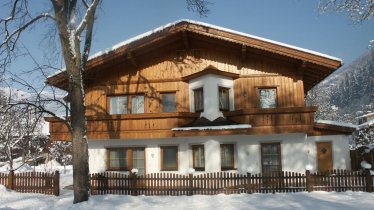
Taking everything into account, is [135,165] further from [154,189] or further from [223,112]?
[223,112]

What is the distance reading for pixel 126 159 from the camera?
1891 cm

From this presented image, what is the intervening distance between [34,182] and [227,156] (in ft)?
30.3

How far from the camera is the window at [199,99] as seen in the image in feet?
61.3

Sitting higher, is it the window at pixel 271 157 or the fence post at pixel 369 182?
the window at pixel 271 157

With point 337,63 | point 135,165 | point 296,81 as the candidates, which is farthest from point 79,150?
point 337,63

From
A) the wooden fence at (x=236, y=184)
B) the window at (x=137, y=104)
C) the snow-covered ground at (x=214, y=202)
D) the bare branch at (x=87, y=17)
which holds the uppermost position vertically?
the bare branch at (x=87, y=17)

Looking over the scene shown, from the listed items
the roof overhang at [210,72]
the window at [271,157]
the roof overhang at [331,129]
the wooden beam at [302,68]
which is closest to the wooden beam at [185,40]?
the roof overhang at [210,72]

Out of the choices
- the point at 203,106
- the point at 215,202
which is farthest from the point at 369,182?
the point at 203,106

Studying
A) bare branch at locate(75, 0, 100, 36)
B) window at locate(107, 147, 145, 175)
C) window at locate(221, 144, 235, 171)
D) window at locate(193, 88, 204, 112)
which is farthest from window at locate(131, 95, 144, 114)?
bare branch at locate(75, 0, 100, 36)

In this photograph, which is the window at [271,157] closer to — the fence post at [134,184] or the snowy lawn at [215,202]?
the snowy lawn at [215,202]

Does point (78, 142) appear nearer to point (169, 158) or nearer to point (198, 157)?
point (169, 158)

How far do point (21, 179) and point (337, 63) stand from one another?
16.0m

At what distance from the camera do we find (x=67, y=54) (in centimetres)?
1374

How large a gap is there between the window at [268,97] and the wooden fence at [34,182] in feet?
34.4
